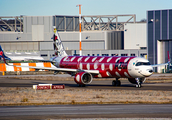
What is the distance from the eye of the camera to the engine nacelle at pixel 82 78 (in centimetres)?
3975

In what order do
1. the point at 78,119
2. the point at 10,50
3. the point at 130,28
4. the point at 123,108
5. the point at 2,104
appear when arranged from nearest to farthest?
the point at 78,119 → the point at 123,108 → the point at 2,104 → the point at 130,28 → the point at 10,50

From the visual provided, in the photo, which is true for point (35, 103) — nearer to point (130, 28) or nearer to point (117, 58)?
point (117, 58)

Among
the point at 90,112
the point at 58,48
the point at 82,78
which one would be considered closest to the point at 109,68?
the point at 82,78

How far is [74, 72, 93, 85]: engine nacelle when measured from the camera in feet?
130

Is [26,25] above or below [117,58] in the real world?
above

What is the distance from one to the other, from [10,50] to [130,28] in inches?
2025

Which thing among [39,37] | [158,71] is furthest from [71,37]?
[158,71]

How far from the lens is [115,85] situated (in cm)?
4266

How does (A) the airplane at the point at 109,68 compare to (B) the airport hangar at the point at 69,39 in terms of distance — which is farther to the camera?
(B) the airport hangar at the point at 69,39

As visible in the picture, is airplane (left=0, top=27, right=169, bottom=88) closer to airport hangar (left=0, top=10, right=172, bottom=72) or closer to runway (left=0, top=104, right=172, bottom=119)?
runway (left=0, top=104, right=172, bottom=119)

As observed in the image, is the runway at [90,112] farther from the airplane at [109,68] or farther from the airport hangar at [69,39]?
the airport hangar at [69,39]

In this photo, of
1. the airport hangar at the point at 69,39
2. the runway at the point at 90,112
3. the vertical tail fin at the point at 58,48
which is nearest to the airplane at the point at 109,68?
the vertical tail fin at the point at 58,48

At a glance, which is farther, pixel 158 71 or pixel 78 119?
pixel 158 71

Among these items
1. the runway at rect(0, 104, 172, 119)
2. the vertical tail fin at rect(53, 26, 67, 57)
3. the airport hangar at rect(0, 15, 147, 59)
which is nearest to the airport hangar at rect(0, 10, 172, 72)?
the airport hangar at rect(0, 15, 147, 59)
